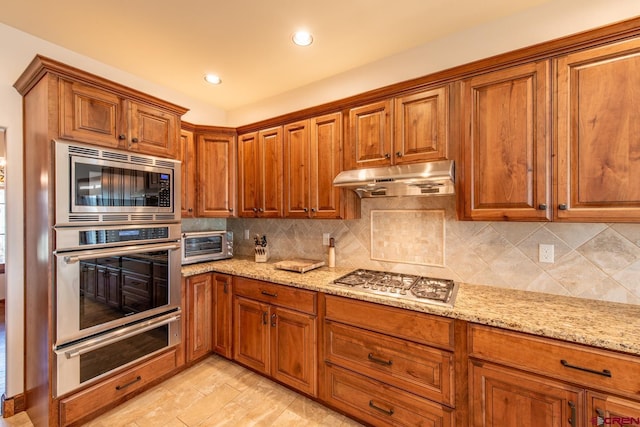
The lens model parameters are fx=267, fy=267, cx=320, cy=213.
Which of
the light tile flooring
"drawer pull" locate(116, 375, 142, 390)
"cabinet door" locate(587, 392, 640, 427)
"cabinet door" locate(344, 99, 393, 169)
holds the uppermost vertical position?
"cabinet door" locate(344, 99, 393, 169)

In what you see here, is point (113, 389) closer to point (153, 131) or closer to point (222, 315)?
point (222, 315)

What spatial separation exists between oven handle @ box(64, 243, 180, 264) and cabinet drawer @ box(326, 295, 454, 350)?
1.41 m

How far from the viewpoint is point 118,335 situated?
1.96 m

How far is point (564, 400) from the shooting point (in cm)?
125

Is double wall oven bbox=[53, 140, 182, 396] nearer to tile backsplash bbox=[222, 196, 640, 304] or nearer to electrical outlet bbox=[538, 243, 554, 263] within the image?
tile backsplash bbox=[222, 196, 640, 304]

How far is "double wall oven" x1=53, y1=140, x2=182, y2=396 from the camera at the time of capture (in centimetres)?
172

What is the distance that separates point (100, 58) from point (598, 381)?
3.92 metres

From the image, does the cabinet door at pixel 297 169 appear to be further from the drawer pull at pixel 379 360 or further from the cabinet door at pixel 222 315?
the drawer pull at pixel 379 360

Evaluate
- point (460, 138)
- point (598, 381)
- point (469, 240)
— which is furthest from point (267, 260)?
point (598, 381)

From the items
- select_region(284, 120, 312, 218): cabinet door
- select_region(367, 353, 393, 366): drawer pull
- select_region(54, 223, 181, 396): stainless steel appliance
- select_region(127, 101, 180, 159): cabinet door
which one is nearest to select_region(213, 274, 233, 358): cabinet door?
select_region(54, 223, 181, 396): stainless steel appliance

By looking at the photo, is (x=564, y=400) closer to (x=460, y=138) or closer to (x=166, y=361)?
(x=460, y=138)

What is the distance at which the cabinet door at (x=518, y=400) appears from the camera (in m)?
1.25

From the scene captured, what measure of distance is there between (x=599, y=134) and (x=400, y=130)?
1.07 meters

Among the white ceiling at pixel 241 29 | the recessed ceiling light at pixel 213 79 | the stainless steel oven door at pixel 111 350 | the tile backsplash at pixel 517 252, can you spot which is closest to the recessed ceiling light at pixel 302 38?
the white ceiling at pixel 241 29
